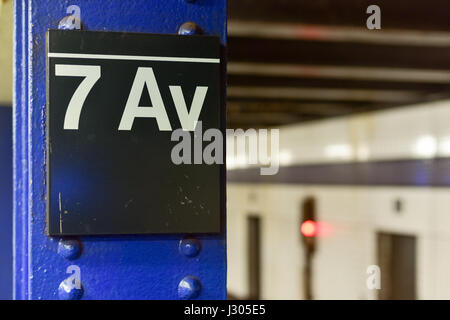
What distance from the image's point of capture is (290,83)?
706cm

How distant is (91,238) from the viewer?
111 centimetres

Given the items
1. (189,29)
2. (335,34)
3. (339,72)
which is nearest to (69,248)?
(189,29)

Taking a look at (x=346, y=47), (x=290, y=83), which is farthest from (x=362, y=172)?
(x=346, y=47)

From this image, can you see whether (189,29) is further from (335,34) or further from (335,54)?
(335,54)

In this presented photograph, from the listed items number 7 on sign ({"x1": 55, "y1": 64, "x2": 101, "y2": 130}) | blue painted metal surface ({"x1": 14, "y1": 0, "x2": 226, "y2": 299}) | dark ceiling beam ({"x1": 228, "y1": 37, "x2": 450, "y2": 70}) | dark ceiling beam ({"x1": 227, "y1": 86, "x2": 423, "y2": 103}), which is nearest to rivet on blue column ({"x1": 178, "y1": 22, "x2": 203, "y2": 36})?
blue painted metal surface ({"x1": 14, "y1": 0, "x2": 226, "y2": 299})

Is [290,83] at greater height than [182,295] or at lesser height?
greater

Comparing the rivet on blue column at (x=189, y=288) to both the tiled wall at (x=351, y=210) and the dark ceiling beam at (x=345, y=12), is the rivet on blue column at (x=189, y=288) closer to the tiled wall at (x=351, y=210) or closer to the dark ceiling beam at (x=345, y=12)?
the dark ceiling beam at (x=345, y=12)

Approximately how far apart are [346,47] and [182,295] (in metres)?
4.37

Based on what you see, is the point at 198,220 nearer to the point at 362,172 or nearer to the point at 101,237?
the point at 101,237

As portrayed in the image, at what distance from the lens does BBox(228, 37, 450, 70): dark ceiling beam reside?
507 cm

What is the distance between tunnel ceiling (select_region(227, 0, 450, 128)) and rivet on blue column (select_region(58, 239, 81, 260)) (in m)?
3.01

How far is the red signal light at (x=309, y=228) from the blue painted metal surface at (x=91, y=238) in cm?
947

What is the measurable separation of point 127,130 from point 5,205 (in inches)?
111

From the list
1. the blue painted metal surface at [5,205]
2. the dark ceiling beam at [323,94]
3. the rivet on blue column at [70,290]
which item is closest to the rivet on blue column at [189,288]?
the rivet on blue column at [70,290]
